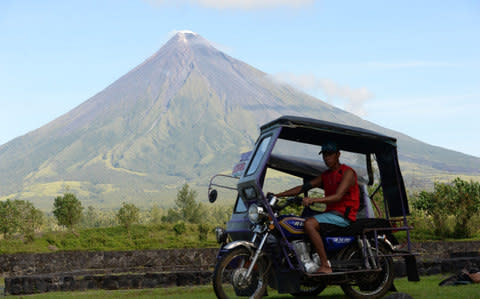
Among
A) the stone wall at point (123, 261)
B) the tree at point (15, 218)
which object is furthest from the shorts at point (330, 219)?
the tree at point (15, 218)

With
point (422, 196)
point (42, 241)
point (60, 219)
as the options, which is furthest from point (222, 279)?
point (60, 219)

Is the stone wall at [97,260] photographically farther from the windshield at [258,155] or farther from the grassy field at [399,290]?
the windshield at [258,155]

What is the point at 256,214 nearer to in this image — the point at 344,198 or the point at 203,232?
the point at 344,198

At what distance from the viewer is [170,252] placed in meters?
26.0

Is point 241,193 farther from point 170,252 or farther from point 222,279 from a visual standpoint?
point 170,252

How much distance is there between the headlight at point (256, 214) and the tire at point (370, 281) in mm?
1488

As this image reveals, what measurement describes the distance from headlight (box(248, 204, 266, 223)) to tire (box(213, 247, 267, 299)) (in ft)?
1.28

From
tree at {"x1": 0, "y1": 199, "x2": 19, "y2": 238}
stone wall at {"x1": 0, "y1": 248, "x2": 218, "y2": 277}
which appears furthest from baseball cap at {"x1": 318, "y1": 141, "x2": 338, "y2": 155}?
tree at {"x1": 0, "y1": 199, "x2": 19, "y2": 238}

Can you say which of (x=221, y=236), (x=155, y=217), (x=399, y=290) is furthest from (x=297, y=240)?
(x=155, y=217)

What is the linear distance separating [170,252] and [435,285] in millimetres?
16101

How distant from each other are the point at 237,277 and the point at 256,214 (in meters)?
0.81

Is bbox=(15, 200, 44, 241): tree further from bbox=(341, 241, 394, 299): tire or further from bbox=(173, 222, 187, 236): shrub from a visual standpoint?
bbox=(341, 241, 394, 299): tire

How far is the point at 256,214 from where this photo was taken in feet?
27.9

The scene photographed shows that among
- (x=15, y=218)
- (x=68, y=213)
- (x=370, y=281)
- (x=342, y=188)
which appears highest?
(x=342, y=188)
